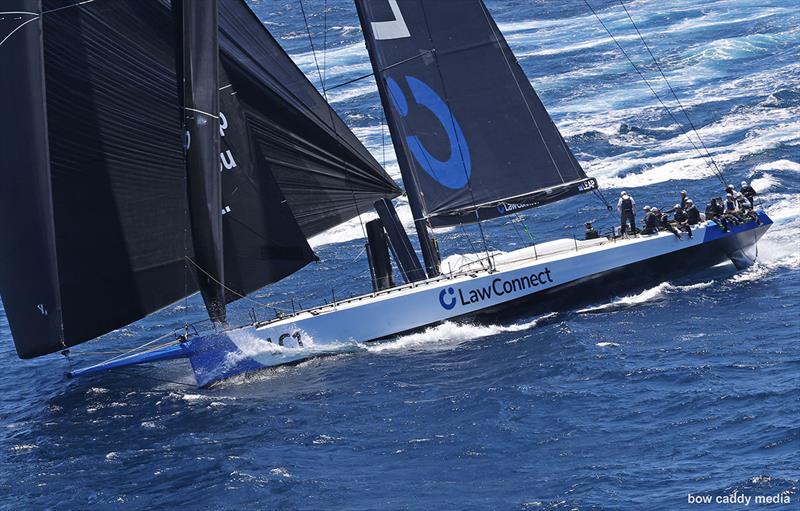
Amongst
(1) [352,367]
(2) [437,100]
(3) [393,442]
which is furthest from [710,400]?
(2) [437,100]

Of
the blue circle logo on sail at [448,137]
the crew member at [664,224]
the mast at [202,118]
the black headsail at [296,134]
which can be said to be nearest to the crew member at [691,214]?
the crew member at [664,224]

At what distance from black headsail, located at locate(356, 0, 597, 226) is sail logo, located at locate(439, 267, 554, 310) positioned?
193cm

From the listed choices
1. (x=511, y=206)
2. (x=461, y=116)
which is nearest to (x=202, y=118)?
(x=461, y=116)

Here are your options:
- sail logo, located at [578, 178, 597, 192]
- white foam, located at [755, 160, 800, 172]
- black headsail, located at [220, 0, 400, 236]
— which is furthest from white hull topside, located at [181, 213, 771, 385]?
white foam, located at [755, 160, 800, 172]

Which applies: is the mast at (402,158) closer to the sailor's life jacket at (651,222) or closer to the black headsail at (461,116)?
the black headsail at (461,116)

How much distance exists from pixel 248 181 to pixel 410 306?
5.01 meters

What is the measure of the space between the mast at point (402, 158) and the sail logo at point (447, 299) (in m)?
1.37

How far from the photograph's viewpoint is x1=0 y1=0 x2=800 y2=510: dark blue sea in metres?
20.5

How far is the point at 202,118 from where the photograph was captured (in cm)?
2628

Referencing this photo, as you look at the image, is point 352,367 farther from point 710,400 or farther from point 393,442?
point 710,400

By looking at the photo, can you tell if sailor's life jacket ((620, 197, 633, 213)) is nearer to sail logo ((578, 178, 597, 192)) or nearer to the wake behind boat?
the wake behind boat

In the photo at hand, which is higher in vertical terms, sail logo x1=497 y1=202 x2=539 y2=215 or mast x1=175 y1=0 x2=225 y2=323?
mast x1=175 y1=0 x2=225 y2=323

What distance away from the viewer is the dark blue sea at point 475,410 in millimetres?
20500

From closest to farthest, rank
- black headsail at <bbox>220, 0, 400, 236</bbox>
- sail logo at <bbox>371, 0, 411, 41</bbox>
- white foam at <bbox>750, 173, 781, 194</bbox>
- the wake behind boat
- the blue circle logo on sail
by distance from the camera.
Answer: the wake behind boat
black headsail at <bbox>220, 0, 400, 236</bbox>
sail logo at <bbox>371, 0, 411, 41</bbox>
the blue circle logo on sail
white foam at <bbox>750, 173, 781, 194</bbox>
